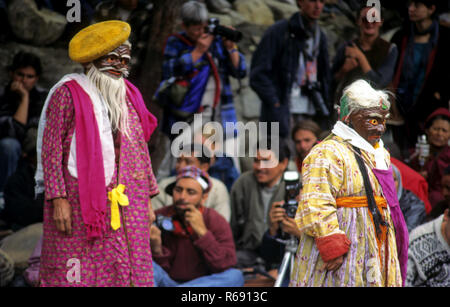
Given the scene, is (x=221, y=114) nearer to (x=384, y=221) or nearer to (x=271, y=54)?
(x=271, y=54)

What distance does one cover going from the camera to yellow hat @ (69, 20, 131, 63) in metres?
4.55

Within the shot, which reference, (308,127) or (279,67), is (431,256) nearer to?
(308,127)

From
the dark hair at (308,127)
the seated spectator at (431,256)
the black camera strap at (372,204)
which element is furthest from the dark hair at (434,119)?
the black camera strap at (372,204)

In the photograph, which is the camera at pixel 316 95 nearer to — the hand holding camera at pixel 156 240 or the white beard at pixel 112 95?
the hand holding camera at pixel 156 240

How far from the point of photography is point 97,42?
457cm

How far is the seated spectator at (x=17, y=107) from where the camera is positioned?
680 cm

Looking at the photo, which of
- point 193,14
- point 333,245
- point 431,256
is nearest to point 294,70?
point 193,14

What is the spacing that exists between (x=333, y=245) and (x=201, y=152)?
2787 millimetres

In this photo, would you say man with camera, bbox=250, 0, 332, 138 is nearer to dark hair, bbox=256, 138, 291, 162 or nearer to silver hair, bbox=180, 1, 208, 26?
dark hair, bbox=256, 138, 291, 162

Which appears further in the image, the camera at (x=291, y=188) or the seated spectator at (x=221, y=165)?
the seated spectator at (x=221, y=165)

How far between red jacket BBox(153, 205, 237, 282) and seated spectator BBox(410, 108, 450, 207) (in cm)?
197

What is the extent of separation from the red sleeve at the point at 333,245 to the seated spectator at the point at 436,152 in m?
2.96
